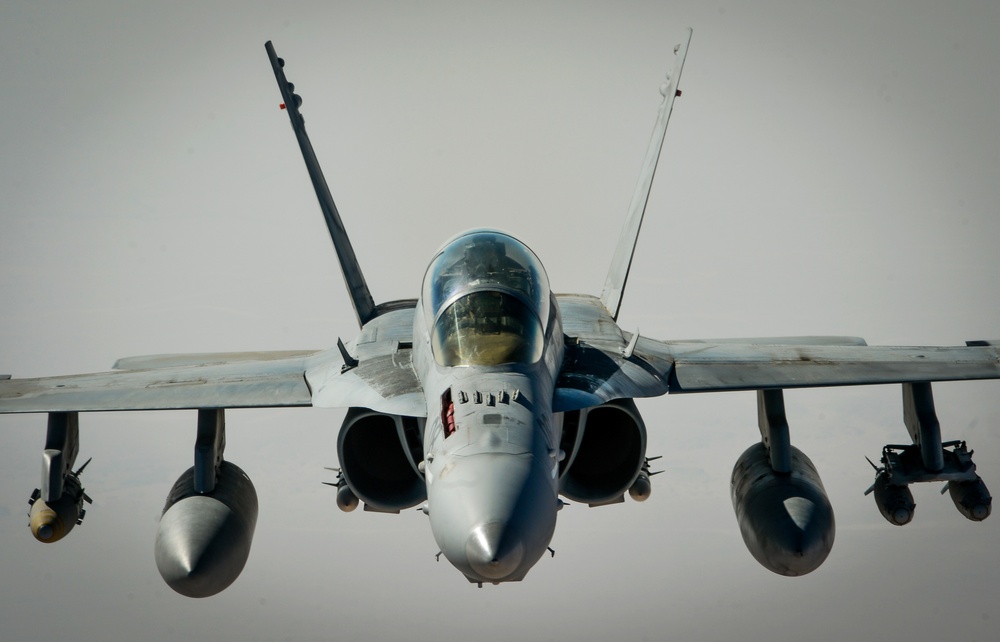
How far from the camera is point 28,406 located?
33.8ft

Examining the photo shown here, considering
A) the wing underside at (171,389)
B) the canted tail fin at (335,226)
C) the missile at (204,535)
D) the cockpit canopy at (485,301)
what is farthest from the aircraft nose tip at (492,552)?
the canted tail fin at (335,226)

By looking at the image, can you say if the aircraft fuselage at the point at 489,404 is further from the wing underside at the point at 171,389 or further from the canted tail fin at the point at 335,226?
the canted tail fin at the point at 335,226

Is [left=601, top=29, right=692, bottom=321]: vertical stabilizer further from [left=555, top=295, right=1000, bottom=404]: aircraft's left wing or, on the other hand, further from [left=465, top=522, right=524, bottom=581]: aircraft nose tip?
[left=465, top=522, right=524, bottom=581]: aircraft nose tip

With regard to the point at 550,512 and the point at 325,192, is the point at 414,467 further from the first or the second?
the point at 325,192

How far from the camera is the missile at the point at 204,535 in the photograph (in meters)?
9.74

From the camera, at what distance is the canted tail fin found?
11.3 metres

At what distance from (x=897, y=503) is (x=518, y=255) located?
5032 millimetres

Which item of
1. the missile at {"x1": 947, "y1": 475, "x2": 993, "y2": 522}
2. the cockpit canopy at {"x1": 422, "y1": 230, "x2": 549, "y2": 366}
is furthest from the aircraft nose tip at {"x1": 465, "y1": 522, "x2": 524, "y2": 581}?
the missile at {"x1": 947, "y1": 475, "x2": 993, "y2": 522}

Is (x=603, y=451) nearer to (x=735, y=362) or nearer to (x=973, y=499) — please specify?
(x=735, y=362)

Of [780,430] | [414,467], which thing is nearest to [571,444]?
[414,467]

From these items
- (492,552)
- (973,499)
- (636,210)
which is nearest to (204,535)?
(492,552)

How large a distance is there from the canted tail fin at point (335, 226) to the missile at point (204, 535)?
2277 millimetres

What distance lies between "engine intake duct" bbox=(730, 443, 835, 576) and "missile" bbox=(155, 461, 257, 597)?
5.02m

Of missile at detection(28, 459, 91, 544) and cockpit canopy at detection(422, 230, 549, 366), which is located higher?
cockpit canopy at detection(422, 230, 549, 366)
